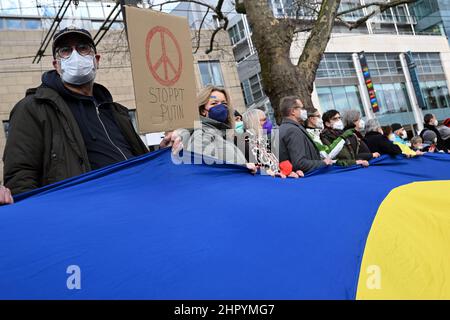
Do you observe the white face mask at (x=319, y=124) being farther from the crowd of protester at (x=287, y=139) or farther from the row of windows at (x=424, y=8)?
the row of windows at (x=424, y=8)

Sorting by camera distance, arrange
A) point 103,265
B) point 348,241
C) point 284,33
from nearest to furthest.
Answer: point 103,265 < point 348,241 < point 284,33

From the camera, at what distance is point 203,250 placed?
1702 mm

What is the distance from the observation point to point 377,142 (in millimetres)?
4945

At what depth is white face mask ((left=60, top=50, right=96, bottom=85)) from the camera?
2793 mm

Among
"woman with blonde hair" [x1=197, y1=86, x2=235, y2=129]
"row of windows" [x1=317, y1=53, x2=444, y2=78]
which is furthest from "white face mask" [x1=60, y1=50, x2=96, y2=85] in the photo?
"row of windows" [x1=317, y1=53, x2=444, y2=78]

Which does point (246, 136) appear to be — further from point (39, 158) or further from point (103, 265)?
point (103, 265)

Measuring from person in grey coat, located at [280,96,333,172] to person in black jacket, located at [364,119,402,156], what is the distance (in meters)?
0.90

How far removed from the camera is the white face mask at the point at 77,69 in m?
2.79

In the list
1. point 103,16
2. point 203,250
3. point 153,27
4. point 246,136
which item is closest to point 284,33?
point 246,136

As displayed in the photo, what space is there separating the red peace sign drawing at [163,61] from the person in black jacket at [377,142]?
246 centimetres

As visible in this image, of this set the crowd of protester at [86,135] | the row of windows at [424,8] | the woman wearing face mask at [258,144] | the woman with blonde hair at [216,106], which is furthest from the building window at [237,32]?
the woman with blonde hair at [216,106]

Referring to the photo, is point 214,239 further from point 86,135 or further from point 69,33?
point 69,33

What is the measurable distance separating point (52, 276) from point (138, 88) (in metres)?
1.19

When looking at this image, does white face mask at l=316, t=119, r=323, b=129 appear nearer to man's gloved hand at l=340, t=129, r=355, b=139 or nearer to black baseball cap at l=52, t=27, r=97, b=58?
man's gloved hand at l=340, t=129, r=355, b=139
